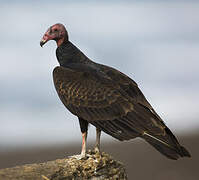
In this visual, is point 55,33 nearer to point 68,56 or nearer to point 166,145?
point 68,56

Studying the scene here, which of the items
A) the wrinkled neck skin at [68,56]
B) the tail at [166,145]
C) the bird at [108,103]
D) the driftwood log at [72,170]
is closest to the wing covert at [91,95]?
the bird at [108,103]

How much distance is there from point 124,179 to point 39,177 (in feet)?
5.39

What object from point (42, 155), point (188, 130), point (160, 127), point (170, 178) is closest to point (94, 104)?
point (160, 127)

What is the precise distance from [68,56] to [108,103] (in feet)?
5.05

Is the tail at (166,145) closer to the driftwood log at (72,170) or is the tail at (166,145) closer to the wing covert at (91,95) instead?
the wing covert at (91,95)

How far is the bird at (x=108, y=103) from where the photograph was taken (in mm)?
11492

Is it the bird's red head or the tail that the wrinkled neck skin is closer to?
the bird's red head

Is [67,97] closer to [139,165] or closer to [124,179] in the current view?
[124,179]

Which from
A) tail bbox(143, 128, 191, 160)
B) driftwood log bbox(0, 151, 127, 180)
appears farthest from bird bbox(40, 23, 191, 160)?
driftwood log bbox(0, 151, 127, 180)

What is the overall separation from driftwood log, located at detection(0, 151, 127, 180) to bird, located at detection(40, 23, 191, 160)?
222 mm

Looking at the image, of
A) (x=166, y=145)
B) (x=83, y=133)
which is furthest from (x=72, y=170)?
(x=166, y=145)

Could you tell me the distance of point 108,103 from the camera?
39.3 feet

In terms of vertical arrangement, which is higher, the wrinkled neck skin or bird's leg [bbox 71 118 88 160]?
the wrinkled neck skin

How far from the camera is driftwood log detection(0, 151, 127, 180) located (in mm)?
11680
